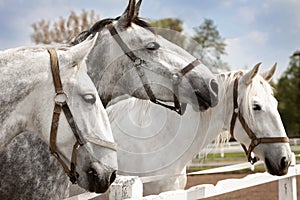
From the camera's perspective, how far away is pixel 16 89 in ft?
6.97

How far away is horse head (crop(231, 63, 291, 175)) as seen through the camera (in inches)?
146

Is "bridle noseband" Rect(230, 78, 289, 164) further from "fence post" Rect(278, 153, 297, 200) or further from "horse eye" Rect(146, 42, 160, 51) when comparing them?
"horse eye" Rect(146, 42, 160, 51)

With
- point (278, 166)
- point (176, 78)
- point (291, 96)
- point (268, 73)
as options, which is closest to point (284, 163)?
point (278, 166)

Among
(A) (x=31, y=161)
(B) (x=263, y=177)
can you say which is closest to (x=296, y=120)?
(B) (x=263, y=177)

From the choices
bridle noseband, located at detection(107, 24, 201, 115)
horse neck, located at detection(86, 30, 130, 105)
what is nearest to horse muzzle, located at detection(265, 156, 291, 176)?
bridle noseband, located at detection(107, 24, 201, 115)

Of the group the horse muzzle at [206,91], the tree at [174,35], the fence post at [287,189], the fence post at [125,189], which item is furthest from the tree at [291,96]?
the fence post at [125,189]

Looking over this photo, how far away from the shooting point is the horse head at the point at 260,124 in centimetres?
370

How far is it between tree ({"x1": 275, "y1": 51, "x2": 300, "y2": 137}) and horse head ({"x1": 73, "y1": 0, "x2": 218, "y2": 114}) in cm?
1629

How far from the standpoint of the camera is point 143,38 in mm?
3016

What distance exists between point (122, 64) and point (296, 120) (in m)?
19.7

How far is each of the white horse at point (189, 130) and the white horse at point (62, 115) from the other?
4.48 ft

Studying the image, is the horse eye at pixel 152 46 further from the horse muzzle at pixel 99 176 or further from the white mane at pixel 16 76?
the horse muzzle at pixel 99 176

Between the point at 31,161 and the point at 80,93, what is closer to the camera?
the point at 80,93

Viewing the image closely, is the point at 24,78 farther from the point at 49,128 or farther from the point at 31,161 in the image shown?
the point at 31,161
